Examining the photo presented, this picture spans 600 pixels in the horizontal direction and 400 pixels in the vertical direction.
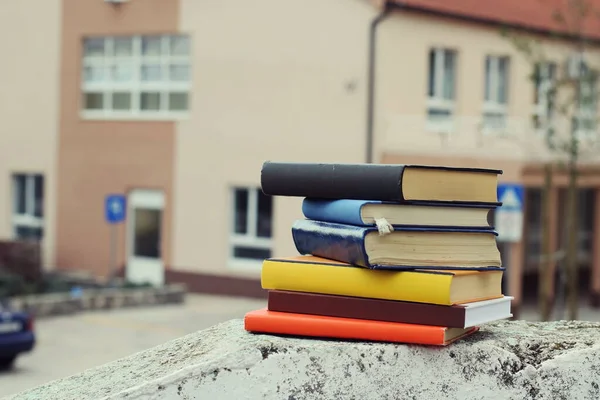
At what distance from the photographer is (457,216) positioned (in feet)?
10.5

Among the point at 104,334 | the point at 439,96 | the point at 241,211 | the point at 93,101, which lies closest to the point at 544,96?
the point at 439,96

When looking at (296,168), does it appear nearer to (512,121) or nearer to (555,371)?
(555,371)

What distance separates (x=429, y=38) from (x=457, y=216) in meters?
21.6

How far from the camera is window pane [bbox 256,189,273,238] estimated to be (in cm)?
2573

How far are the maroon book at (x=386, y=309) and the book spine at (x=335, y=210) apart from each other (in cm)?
20

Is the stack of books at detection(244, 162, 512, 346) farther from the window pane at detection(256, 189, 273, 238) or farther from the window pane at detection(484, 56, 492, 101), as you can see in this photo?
the window pane at detection(484, 56, 492, 101)

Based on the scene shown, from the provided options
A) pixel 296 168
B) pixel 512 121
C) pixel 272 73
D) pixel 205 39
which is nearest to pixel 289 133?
pixel 272 73

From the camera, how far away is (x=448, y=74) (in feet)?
82.6

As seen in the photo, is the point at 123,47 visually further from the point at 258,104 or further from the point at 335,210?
the point at 335,210

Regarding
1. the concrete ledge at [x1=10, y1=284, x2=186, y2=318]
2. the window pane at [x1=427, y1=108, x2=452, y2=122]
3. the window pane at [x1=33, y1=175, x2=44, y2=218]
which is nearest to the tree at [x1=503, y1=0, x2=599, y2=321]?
the window pane at [x1=427, y1=108, x2=452, y2=122]

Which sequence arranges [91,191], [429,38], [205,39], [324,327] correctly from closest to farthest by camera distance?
[324,327], [429,38], [205,39], [91,191]

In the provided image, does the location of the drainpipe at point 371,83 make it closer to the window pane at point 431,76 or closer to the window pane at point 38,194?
the window pane at point 431,76

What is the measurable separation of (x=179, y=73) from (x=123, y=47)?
1668 mm

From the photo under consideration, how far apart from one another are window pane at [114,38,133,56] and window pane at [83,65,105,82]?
65 cm
